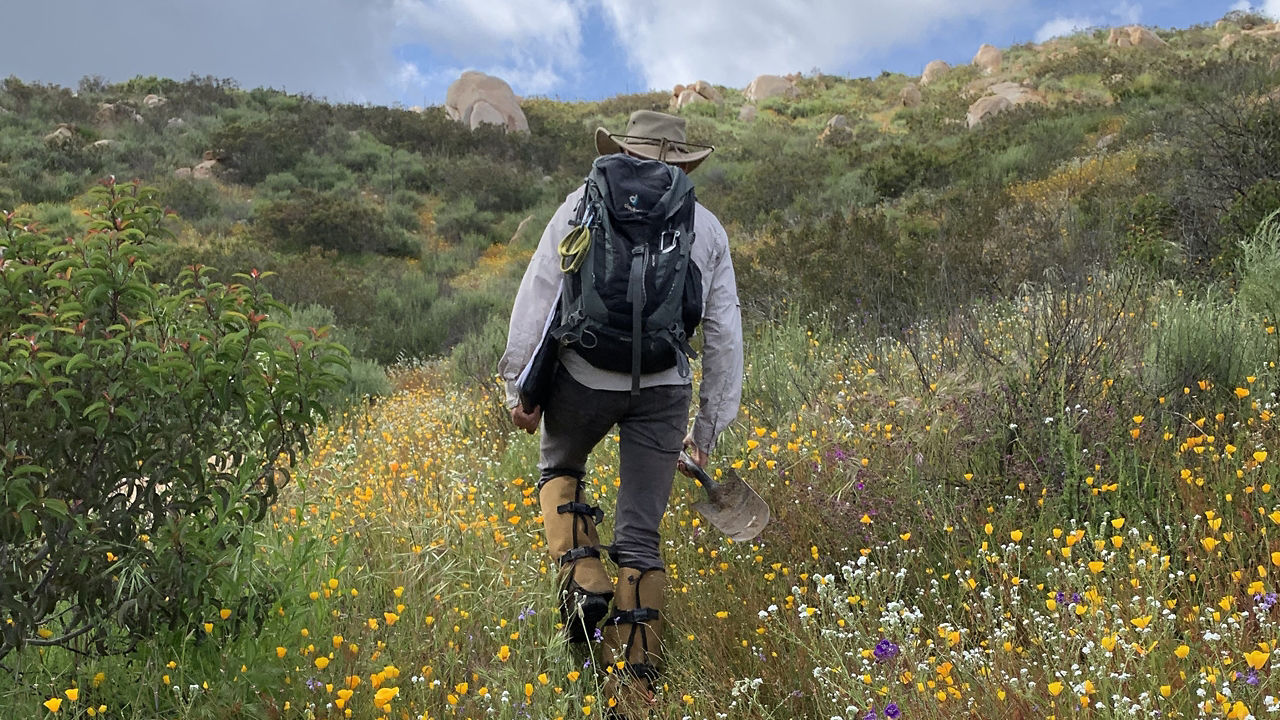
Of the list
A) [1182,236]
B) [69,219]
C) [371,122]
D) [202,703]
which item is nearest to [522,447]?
[202,703]

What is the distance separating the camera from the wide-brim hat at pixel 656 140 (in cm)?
334

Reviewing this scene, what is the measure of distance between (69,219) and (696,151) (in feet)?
60.9

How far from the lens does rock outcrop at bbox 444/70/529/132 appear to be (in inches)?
1229

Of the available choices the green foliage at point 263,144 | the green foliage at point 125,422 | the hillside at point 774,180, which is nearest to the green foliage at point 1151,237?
the hillside at point 774,180

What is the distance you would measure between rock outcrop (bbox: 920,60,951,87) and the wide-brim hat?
3818 cm

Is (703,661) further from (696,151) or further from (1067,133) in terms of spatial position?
(1067,133)

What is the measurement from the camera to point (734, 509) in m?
3.68

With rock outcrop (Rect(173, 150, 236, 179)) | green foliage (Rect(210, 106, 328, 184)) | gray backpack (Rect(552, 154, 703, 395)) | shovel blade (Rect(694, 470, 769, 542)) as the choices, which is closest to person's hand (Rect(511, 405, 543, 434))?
gray backpack (Rect(552, 154, 703, 395))

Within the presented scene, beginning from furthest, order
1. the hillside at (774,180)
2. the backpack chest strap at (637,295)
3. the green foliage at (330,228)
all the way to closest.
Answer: the green foliage at (330,228) < the hillside at (774,180) < the backpack chest strap at (637,295)

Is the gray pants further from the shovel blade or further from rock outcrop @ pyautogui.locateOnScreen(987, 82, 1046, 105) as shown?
rock outcrop @ pyautogui.locateOnScreen(987, 82, 1046, 105)

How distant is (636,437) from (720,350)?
446 mm

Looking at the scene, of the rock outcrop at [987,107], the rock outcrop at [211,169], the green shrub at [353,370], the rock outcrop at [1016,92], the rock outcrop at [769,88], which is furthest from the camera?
the rock outcrop at [769,88]

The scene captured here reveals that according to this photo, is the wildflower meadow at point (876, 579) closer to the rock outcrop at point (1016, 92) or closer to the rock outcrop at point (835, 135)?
the rock outcrop at point (835, 135)

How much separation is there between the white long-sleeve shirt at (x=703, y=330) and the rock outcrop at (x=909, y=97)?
33.4 meters
